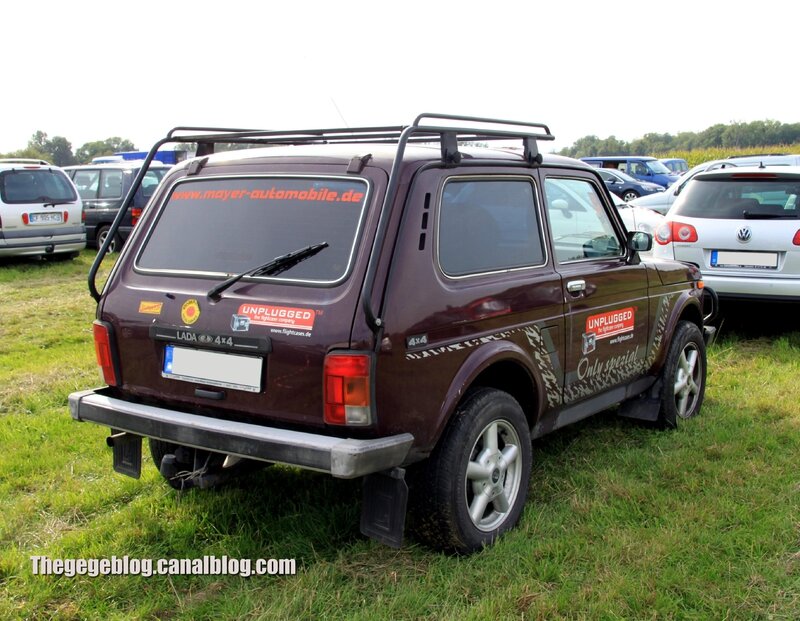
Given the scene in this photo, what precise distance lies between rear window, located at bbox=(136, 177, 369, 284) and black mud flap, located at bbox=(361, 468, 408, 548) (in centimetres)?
84

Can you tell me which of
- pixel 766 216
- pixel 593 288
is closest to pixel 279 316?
pixel 593 288

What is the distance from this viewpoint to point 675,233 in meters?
8.08

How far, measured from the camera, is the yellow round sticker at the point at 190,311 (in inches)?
143

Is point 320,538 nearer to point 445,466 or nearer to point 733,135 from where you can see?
point 445,466

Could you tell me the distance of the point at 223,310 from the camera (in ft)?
11.7

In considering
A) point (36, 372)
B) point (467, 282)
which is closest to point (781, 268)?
point (467, 282)

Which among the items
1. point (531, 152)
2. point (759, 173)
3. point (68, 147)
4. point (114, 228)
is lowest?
point (68, 147)

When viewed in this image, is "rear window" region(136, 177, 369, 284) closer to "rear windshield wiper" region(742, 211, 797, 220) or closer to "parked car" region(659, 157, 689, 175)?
"rear windshield wiper" region(742, 211, 797, 220)

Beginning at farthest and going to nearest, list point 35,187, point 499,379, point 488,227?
point 35,187 < point 499,379 < point 488,227

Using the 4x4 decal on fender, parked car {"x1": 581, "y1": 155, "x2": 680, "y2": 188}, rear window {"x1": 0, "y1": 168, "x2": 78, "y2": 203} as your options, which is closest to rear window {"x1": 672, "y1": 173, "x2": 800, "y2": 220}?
the 4x4 decal on fender

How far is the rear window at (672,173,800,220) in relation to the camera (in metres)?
7.66

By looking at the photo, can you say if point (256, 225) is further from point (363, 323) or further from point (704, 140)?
point (704, 140)

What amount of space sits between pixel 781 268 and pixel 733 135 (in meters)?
66.8

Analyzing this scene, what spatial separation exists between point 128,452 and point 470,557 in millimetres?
1739
